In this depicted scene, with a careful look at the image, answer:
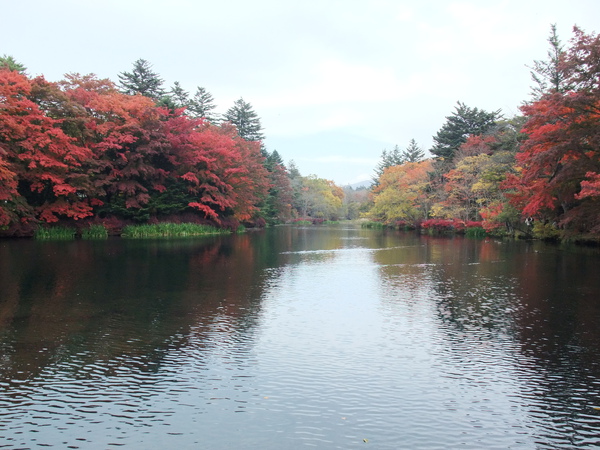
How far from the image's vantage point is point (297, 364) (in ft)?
20.3

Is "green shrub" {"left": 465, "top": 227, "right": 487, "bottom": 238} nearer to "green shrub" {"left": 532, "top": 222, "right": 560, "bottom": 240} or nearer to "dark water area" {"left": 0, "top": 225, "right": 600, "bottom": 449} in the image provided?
"green shrub" {"left": 532, "top": 222, "right": 560, "bottom": 240}

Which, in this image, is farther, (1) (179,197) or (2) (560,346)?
(1) (179,197)

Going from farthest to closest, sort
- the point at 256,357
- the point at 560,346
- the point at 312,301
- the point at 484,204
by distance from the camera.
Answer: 1. the point at 484,204
2. the point at 312,301
3. the point at 560,346
4. the point at 256,357

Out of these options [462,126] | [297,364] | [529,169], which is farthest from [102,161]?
[462,126]

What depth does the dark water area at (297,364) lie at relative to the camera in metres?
4.42

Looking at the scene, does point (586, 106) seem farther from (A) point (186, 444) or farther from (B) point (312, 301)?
(A) point (186, 444)

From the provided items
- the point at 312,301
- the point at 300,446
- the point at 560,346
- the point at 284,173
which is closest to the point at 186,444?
the point at 300,446

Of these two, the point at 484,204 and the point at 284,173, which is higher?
the point at 284,173

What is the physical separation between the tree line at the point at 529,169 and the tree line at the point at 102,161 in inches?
704

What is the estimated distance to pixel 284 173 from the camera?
212ft

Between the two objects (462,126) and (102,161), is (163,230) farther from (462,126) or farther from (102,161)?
(462,126)

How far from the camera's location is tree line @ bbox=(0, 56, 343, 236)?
26828mm

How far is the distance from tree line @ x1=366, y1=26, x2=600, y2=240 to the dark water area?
9720 millimetres

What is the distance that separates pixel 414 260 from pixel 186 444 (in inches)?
605
